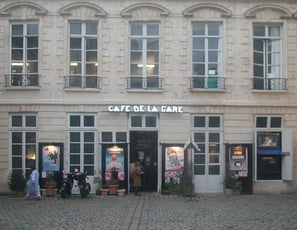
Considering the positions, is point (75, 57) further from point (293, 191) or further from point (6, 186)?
point (293, 191)

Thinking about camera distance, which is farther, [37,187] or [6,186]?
[6,186]

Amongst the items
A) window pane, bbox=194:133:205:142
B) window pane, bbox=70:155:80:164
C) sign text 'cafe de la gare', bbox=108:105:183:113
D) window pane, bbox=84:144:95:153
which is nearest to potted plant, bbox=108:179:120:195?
window pane, bbox=84:144:95:153

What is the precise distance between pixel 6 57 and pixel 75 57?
9.12ft

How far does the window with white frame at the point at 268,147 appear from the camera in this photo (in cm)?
2414

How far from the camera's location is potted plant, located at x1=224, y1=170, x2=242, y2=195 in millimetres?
23375

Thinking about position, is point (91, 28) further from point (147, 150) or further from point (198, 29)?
point (147, 150)

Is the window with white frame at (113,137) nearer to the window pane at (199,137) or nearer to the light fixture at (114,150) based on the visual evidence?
the light fixture at (114,150)

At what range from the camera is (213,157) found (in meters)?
24.2

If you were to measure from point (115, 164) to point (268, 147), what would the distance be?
20.7 feet

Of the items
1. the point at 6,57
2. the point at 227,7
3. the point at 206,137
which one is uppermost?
the point at 227,7

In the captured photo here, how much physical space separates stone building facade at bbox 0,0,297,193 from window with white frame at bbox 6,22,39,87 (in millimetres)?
41

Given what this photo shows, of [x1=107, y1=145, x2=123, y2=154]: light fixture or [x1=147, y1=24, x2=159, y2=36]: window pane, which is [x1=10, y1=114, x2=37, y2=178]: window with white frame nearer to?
[x1=107, y1=145, x2=123, y2=154]: light fixture

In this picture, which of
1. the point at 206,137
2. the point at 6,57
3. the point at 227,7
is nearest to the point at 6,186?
the point at 6,57

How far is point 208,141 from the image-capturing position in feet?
79.3
